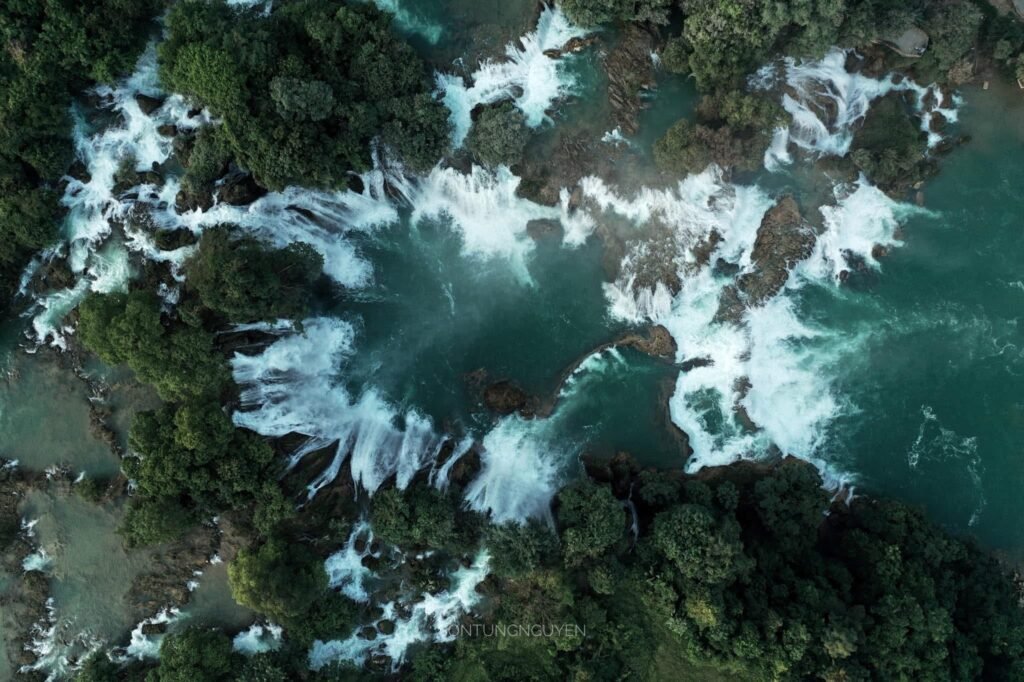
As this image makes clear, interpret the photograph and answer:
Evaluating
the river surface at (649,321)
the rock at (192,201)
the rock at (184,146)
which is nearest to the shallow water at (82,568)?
the river surface at (649,321)

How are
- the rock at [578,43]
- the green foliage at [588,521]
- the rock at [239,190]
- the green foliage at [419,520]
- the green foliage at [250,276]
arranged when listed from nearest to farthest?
the green foliage at [250,276], the green foliage at [588,521], the green foliage at [419,520], the rock at [239,190], the rock at [578,43]

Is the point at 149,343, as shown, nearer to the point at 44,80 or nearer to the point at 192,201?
the point at 192,201

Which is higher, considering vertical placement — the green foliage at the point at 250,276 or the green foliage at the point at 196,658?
the green foliage at the point at 250,276

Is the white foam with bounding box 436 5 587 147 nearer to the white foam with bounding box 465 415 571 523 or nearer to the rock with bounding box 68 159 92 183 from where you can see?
the white foam with bounding box 465 415 571 523

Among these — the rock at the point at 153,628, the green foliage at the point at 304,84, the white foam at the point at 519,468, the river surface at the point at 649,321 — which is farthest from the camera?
the river surface at the point at 649,321

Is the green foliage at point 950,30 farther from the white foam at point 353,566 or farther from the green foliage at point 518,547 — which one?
the white foam at point 353,566

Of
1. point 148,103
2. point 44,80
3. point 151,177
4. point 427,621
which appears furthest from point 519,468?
point 44,80

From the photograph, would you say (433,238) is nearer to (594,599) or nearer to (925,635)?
(594,599)
